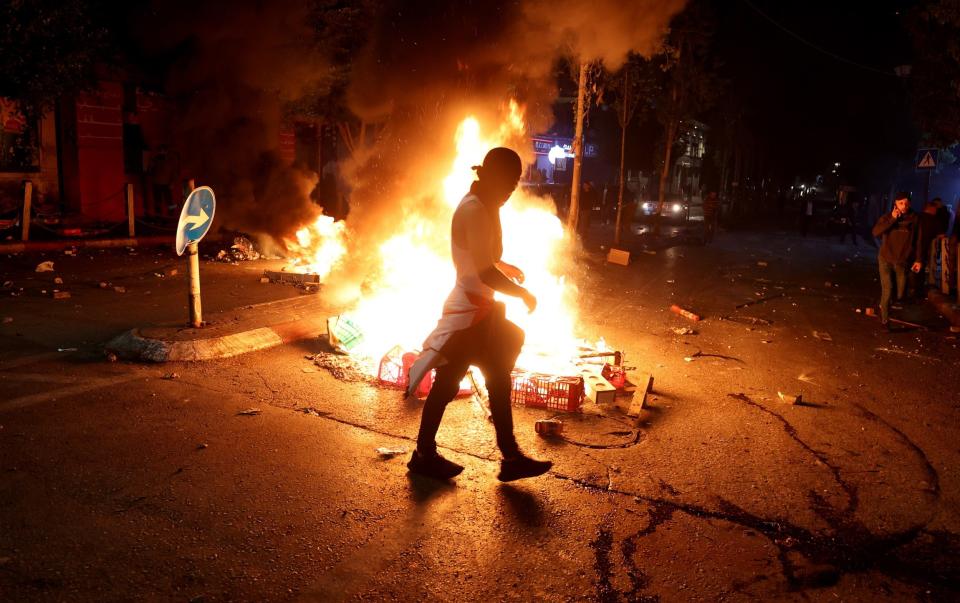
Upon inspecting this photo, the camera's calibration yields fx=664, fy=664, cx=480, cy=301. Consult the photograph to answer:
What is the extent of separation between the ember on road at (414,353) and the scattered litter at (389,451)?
3 cm

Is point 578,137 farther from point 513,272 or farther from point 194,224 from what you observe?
point 513,272

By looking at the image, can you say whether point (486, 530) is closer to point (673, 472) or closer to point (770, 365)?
point (673, 472)

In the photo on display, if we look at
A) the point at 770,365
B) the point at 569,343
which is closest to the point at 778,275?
the point at 770,365

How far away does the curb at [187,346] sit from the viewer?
631 cm

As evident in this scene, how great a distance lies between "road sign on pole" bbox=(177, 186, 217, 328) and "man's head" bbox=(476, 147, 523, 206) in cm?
357

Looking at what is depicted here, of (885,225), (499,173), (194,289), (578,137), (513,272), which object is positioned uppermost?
(578,137)

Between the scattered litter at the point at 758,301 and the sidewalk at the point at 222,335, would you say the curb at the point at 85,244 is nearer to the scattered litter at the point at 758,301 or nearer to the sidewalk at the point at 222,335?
the sidewalk at the point at 222,335

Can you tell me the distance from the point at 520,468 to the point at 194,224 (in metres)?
4.36

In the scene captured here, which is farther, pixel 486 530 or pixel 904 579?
pixel 486 530

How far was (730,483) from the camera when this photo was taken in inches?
167

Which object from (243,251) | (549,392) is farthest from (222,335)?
(243,251)

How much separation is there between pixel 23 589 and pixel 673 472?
359 centimetres

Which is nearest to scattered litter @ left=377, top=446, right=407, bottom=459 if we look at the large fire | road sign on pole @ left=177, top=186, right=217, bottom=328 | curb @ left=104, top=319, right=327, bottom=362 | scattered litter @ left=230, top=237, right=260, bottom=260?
the large fire

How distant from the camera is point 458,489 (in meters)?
4.01
